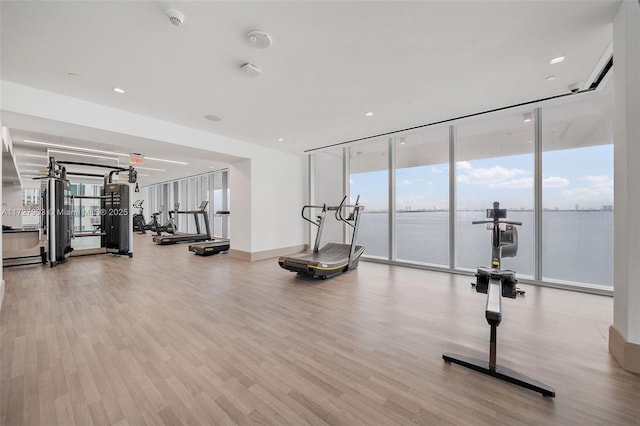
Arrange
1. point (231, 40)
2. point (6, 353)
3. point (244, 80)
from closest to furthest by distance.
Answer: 1. point (6, 353)
2. point (231, 40)
3. point (244, 80)

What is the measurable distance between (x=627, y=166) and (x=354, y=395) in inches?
114

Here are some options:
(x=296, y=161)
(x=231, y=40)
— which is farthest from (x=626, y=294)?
(x=296, y=161)

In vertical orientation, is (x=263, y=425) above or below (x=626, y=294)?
below

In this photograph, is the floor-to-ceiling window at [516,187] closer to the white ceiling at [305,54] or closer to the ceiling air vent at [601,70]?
the ceiling air vent at [601,70]

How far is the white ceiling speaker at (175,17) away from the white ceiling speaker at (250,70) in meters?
0.81

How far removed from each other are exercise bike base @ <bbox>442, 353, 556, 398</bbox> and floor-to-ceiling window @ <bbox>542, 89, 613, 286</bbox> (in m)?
3.47

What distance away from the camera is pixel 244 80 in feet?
A: 11.1

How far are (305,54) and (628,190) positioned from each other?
3.26 metres

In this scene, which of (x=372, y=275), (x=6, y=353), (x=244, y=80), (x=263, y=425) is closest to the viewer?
(x=263, y=425)

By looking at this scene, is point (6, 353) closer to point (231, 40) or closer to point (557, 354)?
point (231, 40)

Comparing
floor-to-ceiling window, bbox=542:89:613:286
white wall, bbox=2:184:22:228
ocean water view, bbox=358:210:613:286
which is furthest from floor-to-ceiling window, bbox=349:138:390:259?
white wall, bbox=2:184:22:228

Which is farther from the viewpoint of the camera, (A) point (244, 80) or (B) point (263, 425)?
(A) point (244, 80)

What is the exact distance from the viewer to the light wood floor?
166cm

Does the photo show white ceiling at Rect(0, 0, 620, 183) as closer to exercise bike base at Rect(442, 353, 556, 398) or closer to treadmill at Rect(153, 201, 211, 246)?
exercise bike base at Rect(442, 353, 556, 398)
